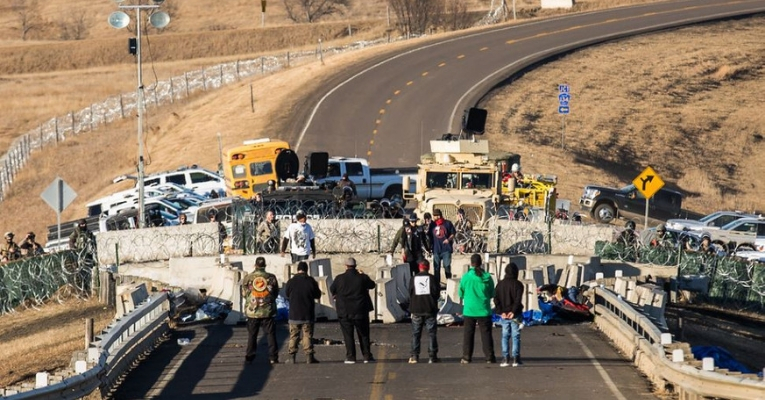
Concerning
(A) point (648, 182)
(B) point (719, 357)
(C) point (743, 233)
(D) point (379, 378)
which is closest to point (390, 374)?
(D) point (379, 378)

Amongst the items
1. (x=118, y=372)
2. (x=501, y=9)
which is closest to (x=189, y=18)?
(x=501, y=9)

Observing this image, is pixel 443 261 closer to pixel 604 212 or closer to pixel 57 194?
pixel 57 194

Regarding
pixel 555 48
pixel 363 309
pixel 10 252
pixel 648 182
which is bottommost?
pixel 10 252

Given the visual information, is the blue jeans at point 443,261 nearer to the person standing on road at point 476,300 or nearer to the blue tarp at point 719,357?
the blue tarp at point 719,357

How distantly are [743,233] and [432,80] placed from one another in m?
30.9

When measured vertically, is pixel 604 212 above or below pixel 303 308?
above

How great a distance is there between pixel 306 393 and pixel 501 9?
84813 mm

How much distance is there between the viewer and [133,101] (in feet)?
281

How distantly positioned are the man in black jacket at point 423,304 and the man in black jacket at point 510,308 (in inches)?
37.1

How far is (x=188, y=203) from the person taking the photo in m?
47.1

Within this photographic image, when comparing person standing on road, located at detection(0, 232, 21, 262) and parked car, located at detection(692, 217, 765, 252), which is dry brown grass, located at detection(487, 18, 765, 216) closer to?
parked car, located at detection(692, 217, 765, 252)

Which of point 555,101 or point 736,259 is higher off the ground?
point 555,101

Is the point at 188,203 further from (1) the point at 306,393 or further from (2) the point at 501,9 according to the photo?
(2) the point at 501,9

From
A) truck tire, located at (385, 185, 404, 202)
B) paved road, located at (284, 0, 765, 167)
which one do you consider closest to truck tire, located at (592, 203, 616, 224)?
truck tire, located at (385, 185, 404, 202)
